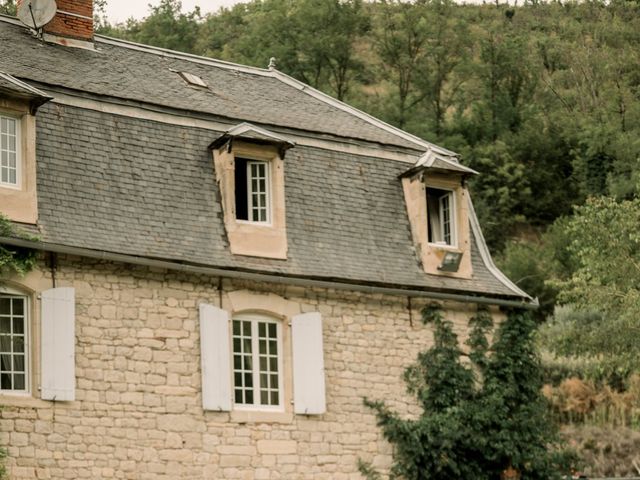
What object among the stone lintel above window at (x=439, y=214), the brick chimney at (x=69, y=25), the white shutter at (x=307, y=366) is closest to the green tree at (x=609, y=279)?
the stone lintel above window at (x=439, y=214)

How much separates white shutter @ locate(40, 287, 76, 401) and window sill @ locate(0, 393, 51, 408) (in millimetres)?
92

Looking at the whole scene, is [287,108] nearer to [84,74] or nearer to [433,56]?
[84,74]

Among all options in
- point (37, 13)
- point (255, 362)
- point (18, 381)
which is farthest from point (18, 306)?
point (37, 13)

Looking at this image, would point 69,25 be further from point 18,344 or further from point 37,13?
point 18,344

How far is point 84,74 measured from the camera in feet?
68.0

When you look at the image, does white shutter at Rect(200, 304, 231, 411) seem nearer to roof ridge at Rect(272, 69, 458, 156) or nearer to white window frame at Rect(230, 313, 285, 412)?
white window frame at Rect(230, 313, 285, 412)

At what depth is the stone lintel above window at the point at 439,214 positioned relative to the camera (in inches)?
854

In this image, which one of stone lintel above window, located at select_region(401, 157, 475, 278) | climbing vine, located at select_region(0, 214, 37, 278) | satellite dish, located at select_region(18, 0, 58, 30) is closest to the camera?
climbing vine, located at select_region(0, 214, 37, 278)

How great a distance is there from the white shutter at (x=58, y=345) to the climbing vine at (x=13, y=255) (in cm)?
46

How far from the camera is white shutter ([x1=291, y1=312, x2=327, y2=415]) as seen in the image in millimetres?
19859

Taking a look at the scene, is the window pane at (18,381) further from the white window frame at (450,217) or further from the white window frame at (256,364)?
the white window frame at (450,217)

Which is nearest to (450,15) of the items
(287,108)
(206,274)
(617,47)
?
(617,47)

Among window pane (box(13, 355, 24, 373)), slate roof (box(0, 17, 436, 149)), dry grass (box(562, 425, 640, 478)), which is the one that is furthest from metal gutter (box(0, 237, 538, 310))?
dry grass (box(562, 425, 640, 478))

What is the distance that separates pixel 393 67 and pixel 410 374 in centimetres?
3549
